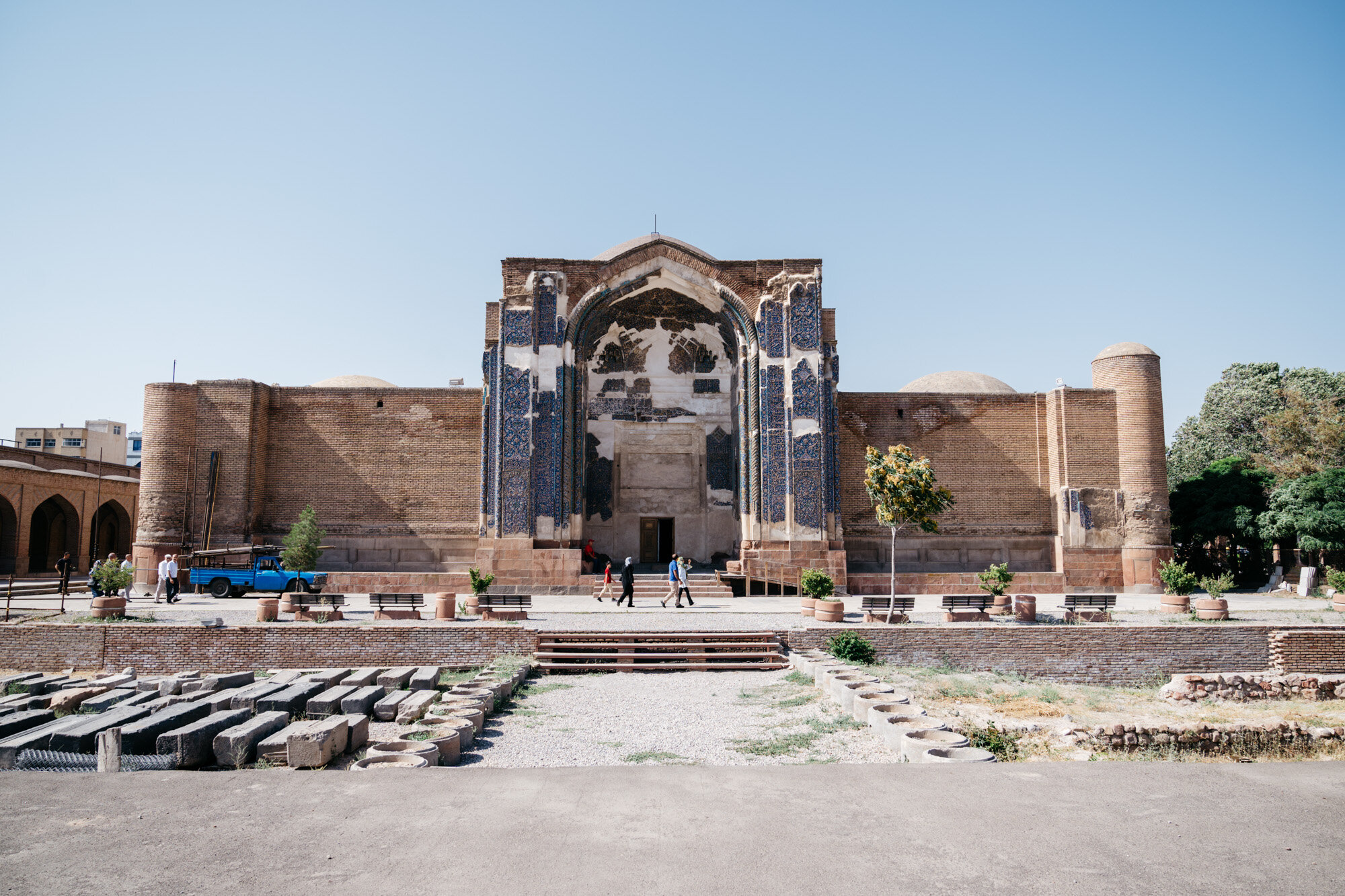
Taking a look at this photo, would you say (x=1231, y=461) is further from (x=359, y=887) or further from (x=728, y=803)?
(x=359, y=887)

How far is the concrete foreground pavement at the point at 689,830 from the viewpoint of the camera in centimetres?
379

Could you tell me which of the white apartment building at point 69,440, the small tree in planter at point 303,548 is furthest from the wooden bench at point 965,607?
the white apartment building at point 69,440

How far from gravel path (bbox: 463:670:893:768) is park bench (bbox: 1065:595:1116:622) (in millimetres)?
6762

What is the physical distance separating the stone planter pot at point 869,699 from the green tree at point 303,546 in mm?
13826

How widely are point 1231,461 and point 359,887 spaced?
2787 cm

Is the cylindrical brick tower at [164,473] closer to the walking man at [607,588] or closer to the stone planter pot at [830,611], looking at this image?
the walking man at [607,588]

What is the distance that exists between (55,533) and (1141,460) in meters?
34.9

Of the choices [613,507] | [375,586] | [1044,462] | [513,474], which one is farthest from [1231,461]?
[375,586]

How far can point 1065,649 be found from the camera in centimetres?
1252

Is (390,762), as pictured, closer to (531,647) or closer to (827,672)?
(827,672)

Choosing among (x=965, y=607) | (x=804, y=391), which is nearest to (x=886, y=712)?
(x=965, y=607)

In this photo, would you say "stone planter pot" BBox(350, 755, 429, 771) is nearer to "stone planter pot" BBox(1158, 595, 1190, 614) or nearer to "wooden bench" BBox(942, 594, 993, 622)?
"wooden bench" BBox(942, 594, 993, 622)

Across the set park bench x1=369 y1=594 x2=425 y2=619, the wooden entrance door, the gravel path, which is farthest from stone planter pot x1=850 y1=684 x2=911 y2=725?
the wooden entrance door

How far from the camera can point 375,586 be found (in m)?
20.0
